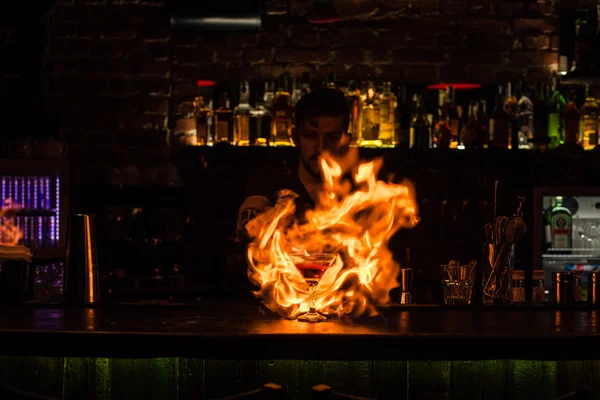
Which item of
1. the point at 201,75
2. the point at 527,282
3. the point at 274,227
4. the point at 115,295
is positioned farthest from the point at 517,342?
the point at 201,75

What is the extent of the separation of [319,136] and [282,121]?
3.18 ft

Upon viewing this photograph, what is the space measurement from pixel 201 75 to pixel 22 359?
2967 millimetres

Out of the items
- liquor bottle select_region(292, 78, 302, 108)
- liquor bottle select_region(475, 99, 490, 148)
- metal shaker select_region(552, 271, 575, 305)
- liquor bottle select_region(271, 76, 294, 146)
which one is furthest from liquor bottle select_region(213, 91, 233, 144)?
metal shaker select_region(552, 271, 575, 305)

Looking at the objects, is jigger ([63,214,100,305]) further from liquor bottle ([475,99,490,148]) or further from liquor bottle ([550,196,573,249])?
liquor bottle ([550,196,573,249])

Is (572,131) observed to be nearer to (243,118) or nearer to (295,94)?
(295,94)

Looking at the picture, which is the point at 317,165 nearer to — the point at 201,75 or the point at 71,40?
the point at 201,75

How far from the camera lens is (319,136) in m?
3.60

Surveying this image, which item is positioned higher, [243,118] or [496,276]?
[243,118]

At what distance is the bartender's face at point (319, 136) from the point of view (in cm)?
358

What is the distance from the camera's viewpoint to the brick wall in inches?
189

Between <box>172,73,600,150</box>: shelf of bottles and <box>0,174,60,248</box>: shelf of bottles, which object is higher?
<box>172,73,600,150</box>: shelf of bottles

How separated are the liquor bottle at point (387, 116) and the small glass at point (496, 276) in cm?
192

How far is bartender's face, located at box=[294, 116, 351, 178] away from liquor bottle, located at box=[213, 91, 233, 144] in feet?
3.17

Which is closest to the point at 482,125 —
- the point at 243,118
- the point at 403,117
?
the point at 403,117
